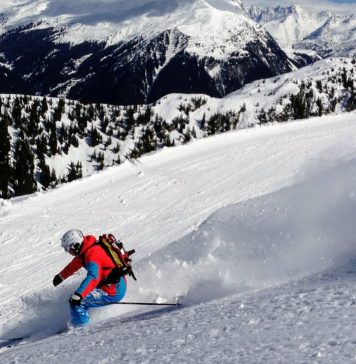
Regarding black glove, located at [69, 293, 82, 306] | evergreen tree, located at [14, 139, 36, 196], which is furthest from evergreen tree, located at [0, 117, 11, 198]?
black glove, located at [69, 293, 82, 306]

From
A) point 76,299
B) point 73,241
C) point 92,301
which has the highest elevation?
point 73,241

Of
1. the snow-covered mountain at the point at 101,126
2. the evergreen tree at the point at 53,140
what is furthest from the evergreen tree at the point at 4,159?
the evergreen tree at the point at 53,140

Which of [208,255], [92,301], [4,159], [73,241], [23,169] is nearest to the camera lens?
[73,241]

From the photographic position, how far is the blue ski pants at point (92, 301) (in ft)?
27.5

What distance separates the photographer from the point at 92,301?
339 inches

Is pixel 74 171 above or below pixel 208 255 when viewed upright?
below

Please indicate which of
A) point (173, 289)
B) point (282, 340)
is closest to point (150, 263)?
point (173, 289)

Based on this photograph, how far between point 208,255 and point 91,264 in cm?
291

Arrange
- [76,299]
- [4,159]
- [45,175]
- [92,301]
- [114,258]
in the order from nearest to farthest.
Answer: [76,299] → [114,258] → [92,301] → [45,175] → [4,159]

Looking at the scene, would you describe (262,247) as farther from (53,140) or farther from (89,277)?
(53,140)

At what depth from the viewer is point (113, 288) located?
872cm

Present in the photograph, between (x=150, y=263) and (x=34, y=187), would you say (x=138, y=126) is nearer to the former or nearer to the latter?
(x=34, y=187)

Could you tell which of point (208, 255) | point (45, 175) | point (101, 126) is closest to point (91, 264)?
point (208, 255)

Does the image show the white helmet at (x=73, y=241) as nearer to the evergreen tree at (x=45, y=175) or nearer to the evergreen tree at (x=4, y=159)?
the evergreen tree at (x=4, y=159)
